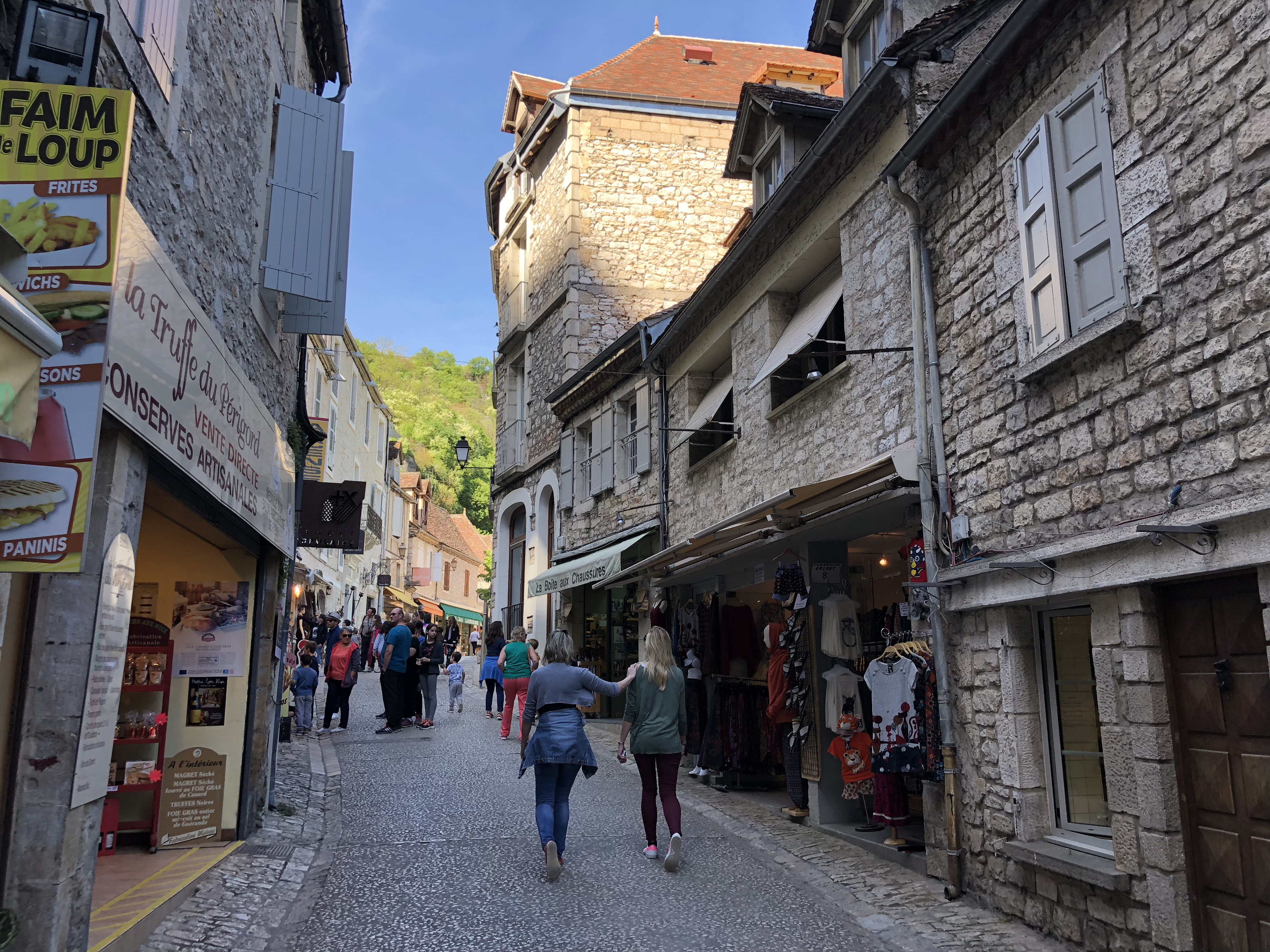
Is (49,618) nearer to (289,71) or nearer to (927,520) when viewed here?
(927,520)

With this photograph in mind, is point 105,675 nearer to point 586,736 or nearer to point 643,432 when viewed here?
point 586,736

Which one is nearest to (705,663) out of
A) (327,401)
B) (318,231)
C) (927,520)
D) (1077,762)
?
(927,520)

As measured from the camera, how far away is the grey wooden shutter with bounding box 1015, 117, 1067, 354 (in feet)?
17.4

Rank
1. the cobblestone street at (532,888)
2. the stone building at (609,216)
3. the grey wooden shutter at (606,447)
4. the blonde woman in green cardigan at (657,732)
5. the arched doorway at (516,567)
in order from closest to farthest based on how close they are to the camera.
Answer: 1. the cobblestone street at (532,888)
2. the blonde woman in green cardigan at (657,732)
3. the grey wooden shutter at (606,447)
4. the stone building at (609,216)
5. the arched doorway at (516,567)

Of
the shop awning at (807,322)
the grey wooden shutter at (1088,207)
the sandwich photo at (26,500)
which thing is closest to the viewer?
the sandwich photo at (26,500)

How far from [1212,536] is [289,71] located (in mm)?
8725

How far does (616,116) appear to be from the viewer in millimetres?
20141

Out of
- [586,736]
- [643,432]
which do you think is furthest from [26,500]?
[643,432]

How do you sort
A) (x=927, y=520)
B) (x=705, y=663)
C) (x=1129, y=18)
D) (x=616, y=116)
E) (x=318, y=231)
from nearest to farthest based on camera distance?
(x=1129, y=18) < (x=927, y=520) < (x=318, y=231) < (x=705, y=663) < (x=616, y=116)

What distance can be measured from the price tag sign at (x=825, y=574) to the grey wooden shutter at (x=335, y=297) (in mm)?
4693

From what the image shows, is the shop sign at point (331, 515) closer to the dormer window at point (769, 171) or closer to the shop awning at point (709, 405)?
the shop awning at point (709, 405)

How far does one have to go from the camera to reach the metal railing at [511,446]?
22.4 meters

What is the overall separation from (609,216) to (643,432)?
685 cm

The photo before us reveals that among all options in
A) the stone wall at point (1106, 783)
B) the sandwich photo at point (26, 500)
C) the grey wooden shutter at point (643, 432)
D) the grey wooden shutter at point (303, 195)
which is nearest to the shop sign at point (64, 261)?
the sandwich photo at point (26, 500)
